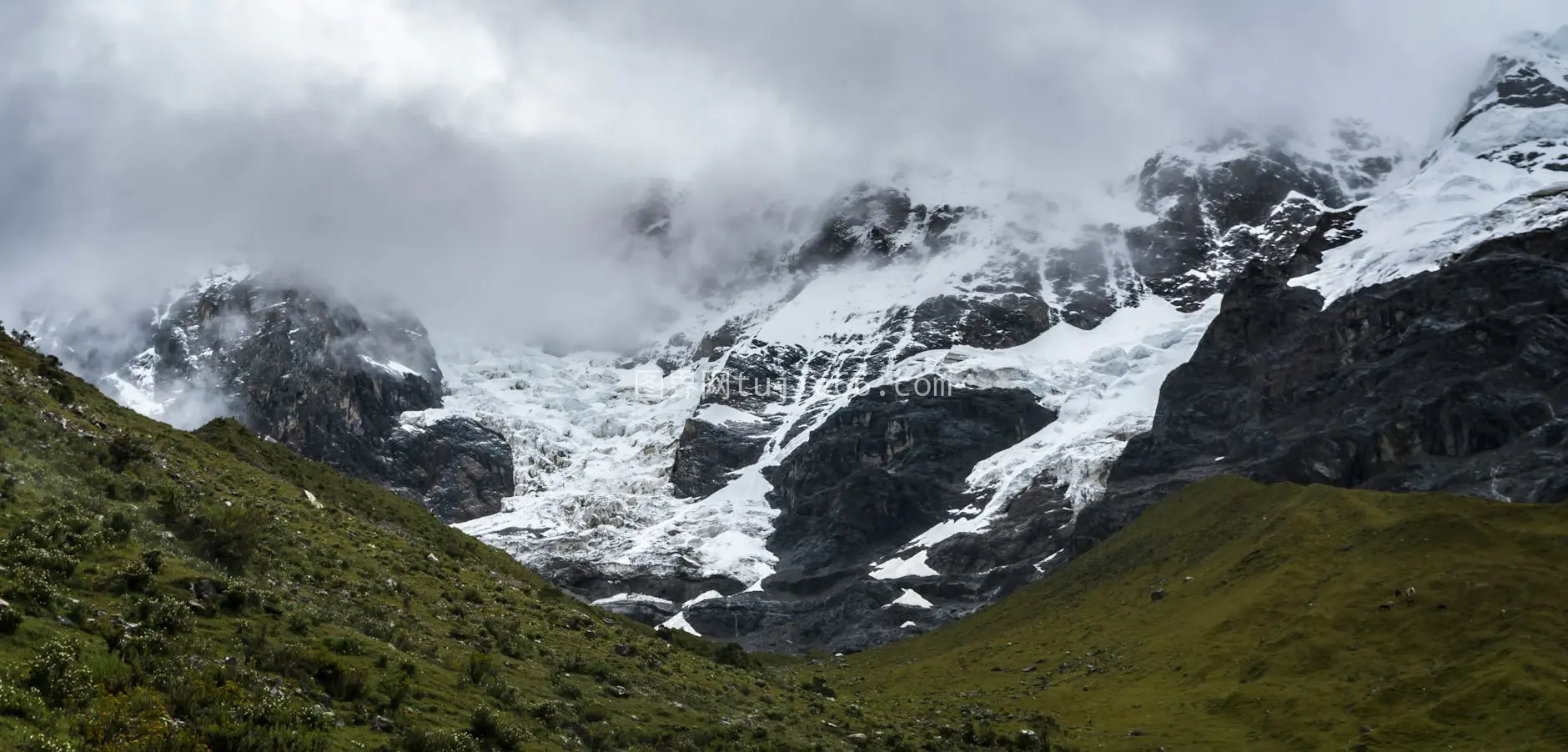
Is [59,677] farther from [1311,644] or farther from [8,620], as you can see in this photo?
[1311,644]

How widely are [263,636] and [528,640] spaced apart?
55.0 ft

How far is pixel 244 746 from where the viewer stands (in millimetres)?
20266

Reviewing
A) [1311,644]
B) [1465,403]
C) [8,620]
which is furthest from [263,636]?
[1465,403]

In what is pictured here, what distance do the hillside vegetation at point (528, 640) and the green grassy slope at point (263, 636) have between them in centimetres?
11

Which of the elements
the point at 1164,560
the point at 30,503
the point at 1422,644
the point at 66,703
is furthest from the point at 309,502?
the point at 1164,560

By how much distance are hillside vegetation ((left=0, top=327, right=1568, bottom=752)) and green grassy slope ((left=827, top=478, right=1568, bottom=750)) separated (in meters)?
0.35

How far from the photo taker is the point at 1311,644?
89.1m

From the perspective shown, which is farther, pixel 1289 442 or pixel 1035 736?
pixel 1289 442

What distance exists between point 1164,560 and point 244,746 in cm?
14446

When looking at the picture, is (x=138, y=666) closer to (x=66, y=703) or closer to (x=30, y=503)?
(x=66, y=703)

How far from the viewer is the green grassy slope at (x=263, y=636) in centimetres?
2108

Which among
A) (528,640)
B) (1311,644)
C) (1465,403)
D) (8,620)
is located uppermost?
(1465,403)

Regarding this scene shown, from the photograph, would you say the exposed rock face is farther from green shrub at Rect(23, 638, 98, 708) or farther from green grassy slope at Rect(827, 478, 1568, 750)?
green shrub at Rect(23, 638, 98, 708)

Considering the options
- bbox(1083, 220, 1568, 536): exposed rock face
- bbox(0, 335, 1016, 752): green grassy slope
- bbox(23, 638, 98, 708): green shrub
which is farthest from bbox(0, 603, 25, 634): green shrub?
bbox(1083, 220, 1568, 536): exposed rock face
